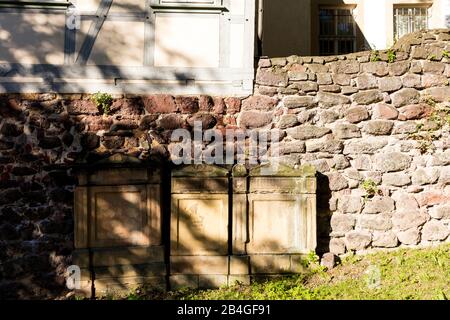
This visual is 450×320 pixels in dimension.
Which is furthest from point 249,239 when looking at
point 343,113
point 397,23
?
point 397,23

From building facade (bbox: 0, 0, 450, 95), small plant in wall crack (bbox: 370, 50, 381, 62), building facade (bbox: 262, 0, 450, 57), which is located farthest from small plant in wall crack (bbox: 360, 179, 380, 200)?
building facade (bbox: 262, 0, 450, 57)

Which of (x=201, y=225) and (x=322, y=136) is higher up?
(x=322, y=136)

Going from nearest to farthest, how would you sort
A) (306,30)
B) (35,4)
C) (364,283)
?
(364,283), (35,4), (306,30)

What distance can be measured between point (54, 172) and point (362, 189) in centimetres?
390

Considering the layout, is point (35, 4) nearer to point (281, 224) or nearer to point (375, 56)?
point (281, 224)

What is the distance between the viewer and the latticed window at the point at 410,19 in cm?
824

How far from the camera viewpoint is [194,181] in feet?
15.8

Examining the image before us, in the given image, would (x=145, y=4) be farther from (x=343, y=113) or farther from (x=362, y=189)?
(x=362, y=189)

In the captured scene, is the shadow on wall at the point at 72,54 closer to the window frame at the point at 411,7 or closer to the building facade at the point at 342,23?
the building facade at the point at 342,23

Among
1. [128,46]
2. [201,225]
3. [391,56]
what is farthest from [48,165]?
[391,56]

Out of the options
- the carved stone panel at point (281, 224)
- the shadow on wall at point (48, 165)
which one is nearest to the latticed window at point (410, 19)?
the shadow on wall at point (48, 165)

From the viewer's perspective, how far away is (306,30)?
8.09 metres

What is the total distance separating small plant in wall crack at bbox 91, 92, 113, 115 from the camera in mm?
5129

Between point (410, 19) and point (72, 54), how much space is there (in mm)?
6684
